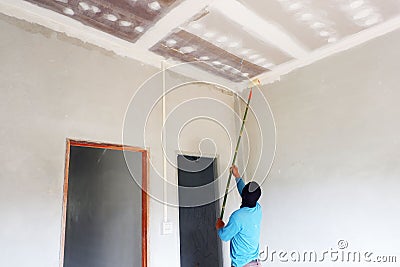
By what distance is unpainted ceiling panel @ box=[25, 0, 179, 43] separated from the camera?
218 cm

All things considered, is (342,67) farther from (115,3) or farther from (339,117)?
(115,3)

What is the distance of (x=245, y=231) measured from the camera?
221cm

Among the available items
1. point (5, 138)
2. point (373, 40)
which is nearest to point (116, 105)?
point (5, 138)

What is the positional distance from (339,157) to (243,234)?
1312 millimetres

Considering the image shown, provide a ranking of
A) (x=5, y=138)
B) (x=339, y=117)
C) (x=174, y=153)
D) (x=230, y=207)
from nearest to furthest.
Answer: (x=5, y=138), (x=339, y=117), (x=174, y=153), (x=230, y=207)

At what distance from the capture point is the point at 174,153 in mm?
3076

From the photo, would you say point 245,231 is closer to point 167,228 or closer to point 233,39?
point 167,228

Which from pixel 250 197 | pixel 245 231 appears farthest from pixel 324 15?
pixel 245 231

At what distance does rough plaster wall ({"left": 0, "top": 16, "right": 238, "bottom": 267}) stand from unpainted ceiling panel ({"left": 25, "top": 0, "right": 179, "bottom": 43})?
0.76 feet

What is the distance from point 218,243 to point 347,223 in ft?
4.91

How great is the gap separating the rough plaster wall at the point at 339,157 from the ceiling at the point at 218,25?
25 cm
